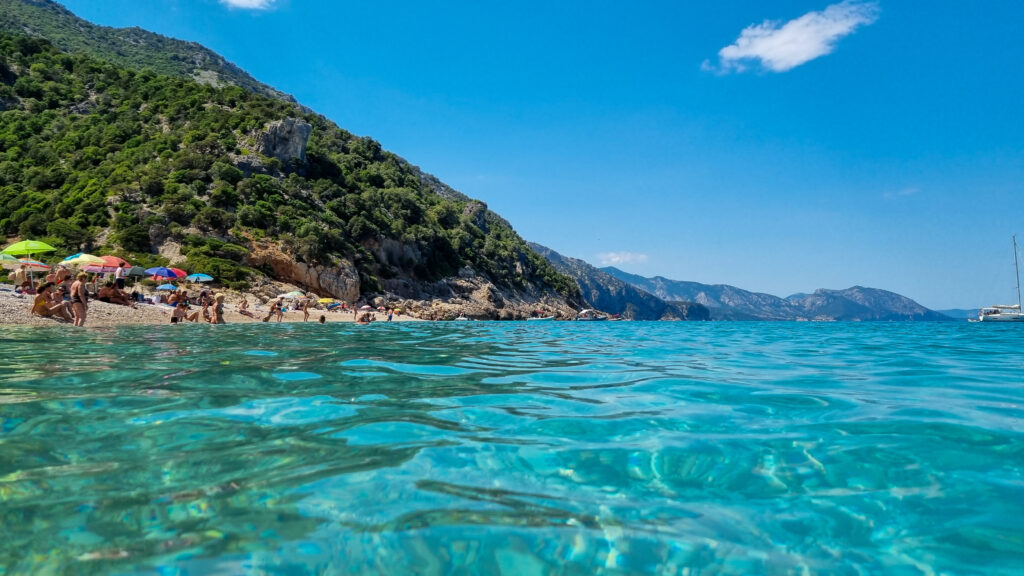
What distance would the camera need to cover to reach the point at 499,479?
294cm

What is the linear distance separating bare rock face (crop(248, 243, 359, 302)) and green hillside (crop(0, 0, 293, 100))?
2476 inches


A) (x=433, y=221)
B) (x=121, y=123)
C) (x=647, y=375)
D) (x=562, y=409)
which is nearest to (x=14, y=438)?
(x=562, y=409)

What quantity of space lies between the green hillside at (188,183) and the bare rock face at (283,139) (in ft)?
2.50

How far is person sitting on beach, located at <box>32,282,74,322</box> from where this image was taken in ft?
52.0

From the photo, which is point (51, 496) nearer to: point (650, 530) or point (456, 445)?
point (456, 445)

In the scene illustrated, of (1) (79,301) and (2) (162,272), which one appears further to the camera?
(2) (162,272)

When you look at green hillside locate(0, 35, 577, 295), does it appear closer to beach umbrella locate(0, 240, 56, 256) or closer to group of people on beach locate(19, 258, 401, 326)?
group of people on beach locate(19, 258, 401, 326)

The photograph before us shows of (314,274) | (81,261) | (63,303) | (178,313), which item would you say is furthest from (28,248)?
(314,274)

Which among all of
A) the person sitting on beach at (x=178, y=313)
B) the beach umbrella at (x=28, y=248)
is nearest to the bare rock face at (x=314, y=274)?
the beach umbrella at (x=28, y=248)

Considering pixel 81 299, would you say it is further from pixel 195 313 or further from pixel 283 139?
pixel 283 139

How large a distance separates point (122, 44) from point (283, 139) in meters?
79.0

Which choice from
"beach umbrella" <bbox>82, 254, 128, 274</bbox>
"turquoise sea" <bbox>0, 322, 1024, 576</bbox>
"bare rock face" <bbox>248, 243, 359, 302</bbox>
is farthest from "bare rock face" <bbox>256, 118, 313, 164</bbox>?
"turquoise sea" <bbox>0, 322, 1024, 576</bbox>

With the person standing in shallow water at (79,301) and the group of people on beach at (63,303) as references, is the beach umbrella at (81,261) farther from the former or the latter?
the person standing in shallow water at (79,301)

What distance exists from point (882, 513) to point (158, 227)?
4774 cm
